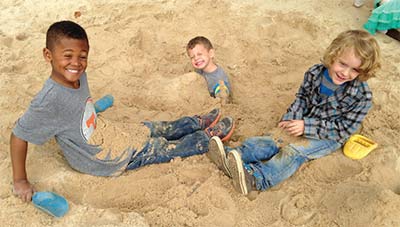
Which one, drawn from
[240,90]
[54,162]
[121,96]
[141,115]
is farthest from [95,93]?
[240,90]

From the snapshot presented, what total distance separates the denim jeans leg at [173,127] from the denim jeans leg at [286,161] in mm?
482

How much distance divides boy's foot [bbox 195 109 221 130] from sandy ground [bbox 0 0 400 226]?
172 mm

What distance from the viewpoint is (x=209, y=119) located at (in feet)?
8.83

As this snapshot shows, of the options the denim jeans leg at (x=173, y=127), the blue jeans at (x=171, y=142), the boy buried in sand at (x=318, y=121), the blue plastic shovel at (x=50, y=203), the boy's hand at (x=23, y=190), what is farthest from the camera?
the denim jeans leg at (x=173, y=127)

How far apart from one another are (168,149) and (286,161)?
0.69m

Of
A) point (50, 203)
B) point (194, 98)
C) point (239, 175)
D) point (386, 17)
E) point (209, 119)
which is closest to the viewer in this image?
point (50, 203)

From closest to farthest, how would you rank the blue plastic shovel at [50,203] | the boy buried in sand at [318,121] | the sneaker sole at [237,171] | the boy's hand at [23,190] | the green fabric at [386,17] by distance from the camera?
1. the blue plastic shovel at [50,203]
2. the boy's hand at [23,190]
3. the sneaker sole at [237,171]
4. the boy buried in sand at [318,121]
5. the green fabric at [386,17]

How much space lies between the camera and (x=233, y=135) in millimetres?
2715

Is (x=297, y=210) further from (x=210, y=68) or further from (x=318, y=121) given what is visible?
(x=210, y=68)

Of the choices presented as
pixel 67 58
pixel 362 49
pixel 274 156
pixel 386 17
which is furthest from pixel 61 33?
pixel 386 17

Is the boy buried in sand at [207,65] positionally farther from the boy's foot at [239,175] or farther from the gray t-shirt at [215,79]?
the boy's foot at [239,175]

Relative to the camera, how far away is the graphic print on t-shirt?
7.06 ft

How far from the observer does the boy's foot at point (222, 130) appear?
2568 mm

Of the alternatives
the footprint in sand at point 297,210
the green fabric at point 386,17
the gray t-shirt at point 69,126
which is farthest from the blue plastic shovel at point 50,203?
the green fabric at point 386,17
